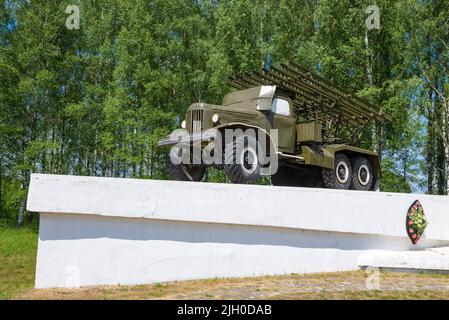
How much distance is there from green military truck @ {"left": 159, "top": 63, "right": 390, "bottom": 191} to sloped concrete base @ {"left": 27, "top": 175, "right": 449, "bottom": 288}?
1007mm

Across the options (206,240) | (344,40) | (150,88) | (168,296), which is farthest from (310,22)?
(168,296)

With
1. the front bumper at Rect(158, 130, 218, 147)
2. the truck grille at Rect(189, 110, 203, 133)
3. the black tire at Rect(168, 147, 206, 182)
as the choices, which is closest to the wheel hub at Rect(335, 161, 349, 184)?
the black tire at Rect(168, 147, 206, 182)

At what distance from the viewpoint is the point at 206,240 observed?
25.0 ft

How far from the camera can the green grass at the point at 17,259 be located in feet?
30.3

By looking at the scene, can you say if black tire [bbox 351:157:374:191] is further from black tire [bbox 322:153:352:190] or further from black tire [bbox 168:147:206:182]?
black tire [bbox 168:147:206:182]

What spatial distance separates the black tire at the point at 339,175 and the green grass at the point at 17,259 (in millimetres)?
6326

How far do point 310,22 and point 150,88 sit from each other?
27.7 feet

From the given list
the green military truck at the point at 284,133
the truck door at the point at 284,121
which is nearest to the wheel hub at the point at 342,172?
the green military truck at the point at 284,133

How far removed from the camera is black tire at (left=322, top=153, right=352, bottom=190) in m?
10.4

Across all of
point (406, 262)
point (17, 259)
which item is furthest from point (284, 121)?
point (17, 259)

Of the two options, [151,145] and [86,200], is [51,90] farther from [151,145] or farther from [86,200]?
[86,200]

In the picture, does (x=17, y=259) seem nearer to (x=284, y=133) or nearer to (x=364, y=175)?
(x=284, y=133)

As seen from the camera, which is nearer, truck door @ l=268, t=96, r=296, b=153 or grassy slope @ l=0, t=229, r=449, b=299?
grassy slope @ l=0, t=229, r=449, b=299

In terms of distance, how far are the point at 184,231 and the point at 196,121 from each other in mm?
2531
